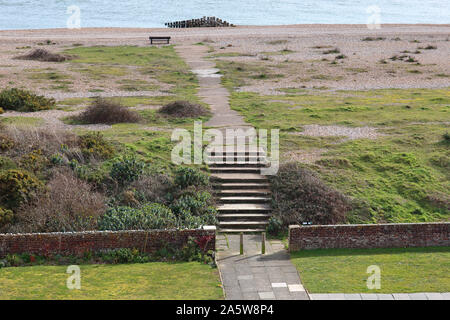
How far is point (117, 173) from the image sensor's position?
850 inches

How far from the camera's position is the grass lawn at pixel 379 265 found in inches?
607

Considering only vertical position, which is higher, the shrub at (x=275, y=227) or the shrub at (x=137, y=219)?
the shrub at (x=137, y=219)

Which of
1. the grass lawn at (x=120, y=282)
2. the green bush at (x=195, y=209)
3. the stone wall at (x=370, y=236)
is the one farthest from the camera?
the green bush at (x=195, y=209)

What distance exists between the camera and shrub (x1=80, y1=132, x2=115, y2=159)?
22797mm

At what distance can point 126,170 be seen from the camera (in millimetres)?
21703

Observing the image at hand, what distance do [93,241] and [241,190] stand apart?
6.31m

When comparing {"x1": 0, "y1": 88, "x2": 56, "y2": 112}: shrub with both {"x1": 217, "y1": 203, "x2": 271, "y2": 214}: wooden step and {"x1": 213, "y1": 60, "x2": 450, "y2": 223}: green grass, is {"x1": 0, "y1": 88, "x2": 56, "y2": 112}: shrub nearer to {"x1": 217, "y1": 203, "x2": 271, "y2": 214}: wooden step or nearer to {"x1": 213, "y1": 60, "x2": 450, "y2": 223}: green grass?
{"x1": 213, "y1": 60, "x2": 450, "y2": 223}: green grass

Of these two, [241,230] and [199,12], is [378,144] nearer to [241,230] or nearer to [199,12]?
[241,230]

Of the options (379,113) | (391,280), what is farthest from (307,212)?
(379,113)

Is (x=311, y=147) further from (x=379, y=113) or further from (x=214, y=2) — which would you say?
(x=214, y=2)

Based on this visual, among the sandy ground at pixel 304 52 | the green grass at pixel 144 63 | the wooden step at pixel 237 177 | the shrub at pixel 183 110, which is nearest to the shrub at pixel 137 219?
the wooden step at pixel 237 177

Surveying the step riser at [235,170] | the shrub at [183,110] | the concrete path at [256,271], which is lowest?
the concrete path at [256,271]

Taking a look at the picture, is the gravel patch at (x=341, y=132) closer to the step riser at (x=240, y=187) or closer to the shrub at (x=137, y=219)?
the step riser at (x=240, y=187)

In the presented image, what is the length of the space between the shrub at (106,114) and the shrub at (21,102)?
3.24 metres
